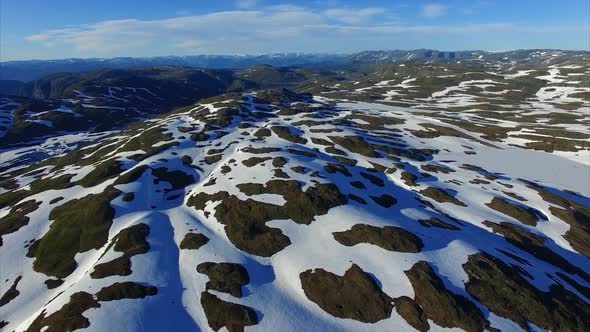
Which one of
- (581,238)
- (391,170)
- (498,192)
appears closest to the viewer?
(581,238)

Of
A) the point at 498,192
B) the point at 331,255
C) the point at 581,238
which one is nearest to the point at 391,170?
the point at 498,192

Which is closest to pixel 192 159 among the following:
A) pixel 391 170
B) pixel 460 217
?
pixel 391 170

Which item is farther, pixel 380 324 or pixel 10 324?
pixel 10 324

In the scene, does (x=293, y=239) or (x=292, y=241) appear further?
(x=293, y=239)

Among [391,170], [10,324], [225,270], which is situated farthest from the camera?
[391,170]

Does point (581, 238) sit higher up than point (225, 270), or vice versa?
point (225, 270)

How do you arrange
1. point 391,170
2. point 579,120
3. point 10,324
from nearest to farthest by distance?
point 10,324, point 391,170, point 579,120

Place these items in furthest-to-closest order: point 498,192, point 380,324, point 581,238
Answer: point 498,192, point 581,238, point 380,324

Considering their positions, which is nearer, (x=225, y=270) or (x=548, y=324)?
(x=548, y=324)

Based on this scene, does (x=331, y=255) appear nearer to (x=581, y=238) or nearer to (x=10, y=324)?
(x=10, y=324)

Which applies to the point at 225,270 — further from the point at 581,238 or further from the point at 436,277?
the point at 581,238
